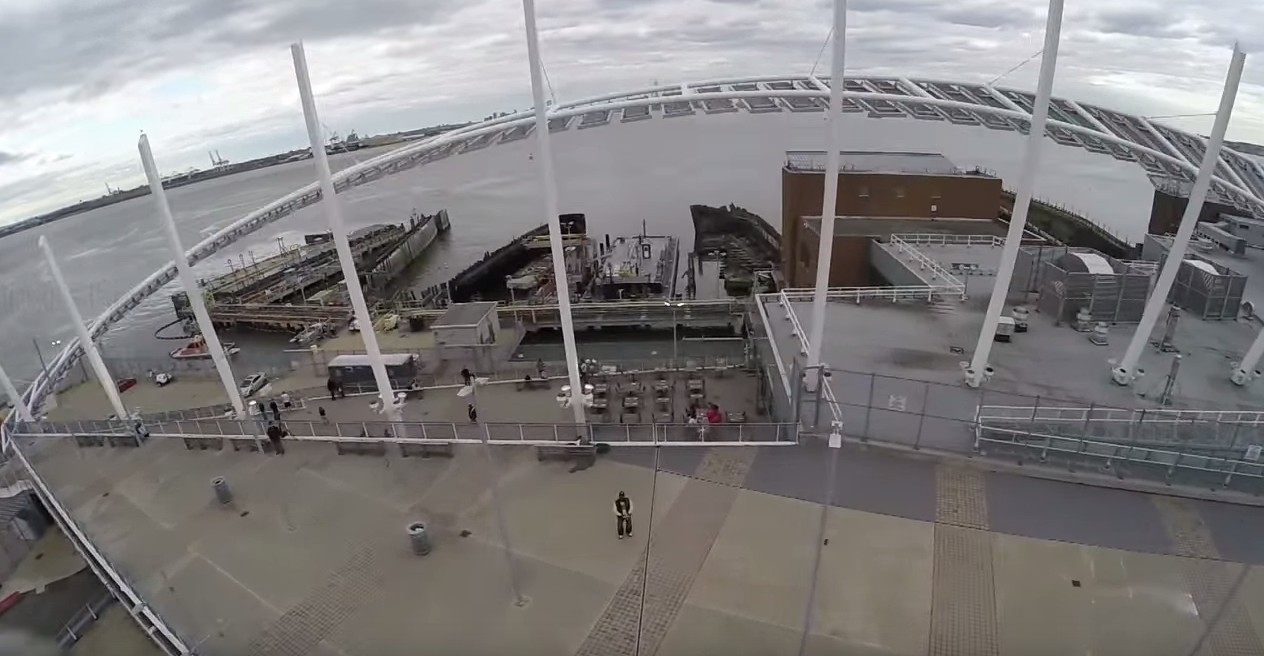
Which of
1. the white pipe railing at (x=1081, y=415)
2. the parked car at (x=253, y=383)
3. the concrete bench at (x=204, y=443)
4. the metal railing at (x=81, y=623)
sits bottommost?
the parked car at (x=253, y=383)

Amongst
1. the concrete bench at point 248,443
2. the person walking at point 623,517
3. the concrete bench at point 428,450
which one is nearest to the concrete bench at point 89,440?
the concrete bench at point 248,443


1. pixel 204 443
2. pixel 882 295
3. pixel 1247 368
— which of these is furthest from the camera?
pixel 882 295

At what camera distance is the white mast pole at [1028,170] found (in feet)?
37.7

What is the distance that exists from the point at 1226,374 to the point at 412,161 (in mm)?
27527

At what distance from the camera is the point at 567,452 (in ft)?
48.1

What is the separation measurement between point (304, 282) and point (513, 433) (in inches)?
2320

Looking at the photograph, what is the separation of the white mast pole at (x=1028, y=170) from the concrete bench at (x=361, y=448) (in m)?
15.9

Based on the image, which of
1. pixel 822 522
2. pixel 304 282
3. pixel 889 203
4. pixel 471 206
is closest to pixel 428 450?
pixel 822 522

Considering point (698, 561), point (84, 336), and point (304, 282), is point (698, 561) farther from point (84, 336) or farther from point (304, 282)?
point (304, 282)

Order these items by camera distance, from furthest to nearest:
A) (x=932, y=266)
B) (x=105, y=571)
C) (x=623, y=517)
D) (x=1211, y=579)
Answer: (x=932, y=266) < (x=105, y=571) < (x=623, y=517) < (x=1211, y=579)

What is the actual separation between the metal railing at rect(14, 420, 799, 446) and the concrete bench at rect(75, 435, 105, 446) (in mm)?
1878

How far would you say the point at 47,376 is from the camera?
26.3 m

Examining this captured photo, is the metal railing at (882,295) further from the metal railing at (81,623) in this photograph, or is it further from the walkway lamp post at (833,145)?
the metal railing at (81,623)

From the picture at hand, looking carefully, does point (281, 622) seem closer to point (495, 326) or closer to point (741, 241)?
point (495, 326)
